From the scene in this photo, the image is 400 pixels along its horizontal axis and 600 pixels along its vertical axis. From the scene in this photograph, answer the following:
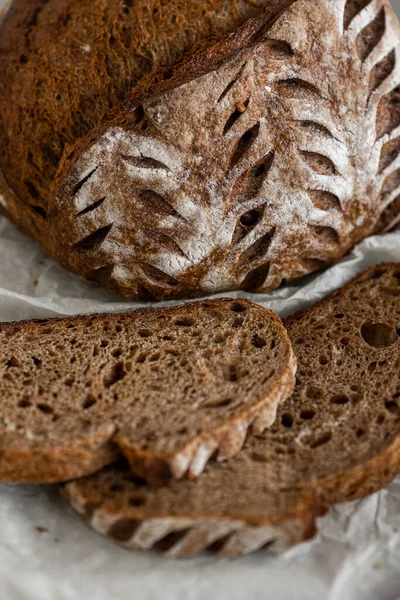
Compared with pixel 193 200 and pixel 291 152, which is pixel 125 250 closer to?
pixel 193 200

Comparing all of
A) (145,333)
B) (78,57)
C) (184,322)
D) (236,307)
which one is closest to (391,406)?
(236,307)

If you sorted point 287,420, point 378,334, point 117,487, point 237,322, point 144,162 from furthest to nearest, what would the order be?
point 378,334 < point 237,322 < point 144,162 < point 287,420 < point 117,487

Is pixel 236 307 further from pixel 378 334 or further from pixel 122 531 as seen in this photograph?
pixel 122 531

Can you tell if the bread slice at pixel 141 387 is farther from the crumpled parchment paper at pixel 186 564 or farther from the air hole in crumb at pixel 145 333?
the crumpled parchment paper at pixel 186 564

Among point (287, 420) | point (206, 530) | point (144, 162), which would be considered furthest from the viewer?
point (144, 162)

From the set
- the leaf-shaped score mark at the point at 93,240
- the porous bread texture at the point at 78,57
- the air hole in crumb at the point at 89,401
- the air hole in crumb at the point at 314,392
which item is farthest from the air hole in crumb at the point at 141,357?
the porous bread texture at the point at 78,57

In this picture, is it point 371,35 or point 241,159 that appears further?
point 371,35
